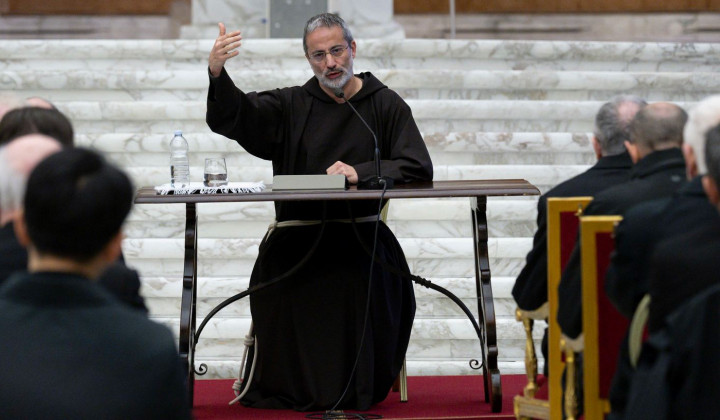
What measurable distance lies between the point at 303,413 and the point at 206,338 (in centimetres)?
174

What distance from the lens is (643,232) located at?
9.37 feet

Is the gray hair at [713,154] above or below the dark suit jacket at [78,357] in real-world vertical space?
above

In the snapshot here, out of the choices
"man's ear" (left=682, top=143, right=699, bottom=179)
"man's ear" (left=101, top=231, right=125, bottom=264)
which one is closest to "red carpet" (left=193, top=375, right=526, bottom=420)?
"man's ear" (left=682, top=143, right=699, bottom=179)

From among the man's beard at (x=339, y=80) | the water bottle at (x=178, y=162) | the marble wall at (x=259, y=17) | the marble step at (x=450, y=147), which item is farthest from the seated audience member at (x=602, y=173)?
the marble wall at (x=259, y=17)

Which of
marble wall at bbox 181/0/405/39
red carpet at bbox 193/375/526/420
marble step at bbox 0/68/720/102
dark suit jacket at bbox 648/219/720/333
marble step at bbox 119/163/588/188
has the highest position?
marble wall at bbox 181/0/405/39

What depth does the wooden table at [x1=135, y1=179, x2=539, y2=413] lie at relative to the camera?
166 inches

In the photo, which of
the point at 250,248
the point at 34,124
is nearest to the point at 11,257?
the point at 34,124

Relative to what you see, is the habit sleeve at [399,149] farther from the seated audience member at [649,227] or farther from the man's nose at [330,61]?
the seated audience member at [649,227]

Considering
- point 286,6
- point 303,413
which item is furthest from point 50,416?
point 286,6

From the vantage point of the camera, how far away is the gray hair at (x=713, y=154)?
2.33m

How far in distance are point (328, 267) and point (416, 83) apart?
3.73 metres

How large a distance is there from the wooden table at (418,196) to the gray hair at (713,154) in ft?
6.28

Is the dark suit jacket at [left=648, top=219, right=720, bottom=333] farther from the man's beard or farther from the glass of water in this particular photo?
the man's beard

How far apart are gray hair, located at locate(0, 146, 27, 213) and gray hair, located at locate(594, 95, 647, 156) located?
232 cm
